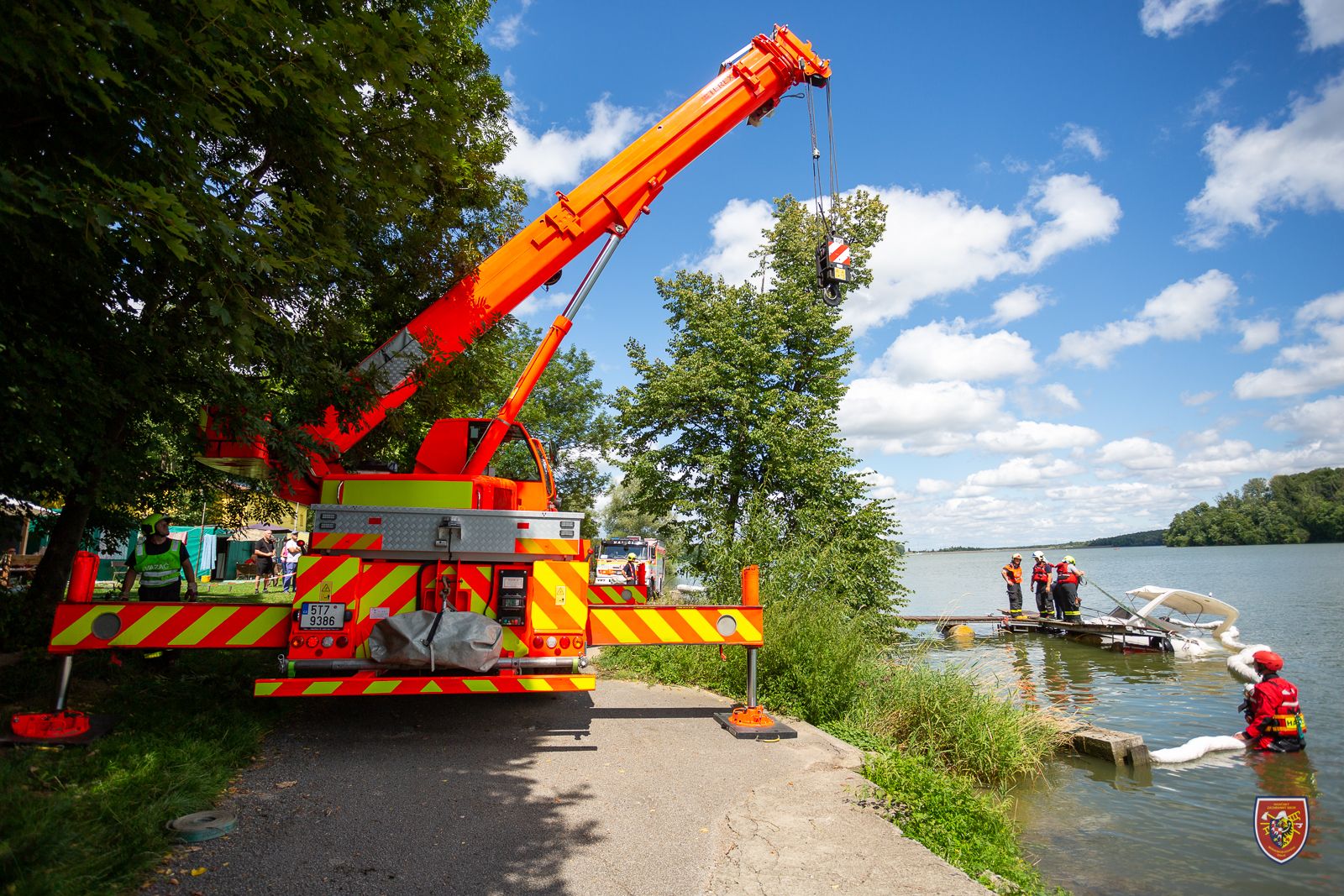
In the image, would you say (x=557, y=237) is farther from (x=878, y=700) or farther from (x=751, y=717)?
(x=878, y=700)

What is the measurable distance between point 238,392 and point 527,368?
3.74m

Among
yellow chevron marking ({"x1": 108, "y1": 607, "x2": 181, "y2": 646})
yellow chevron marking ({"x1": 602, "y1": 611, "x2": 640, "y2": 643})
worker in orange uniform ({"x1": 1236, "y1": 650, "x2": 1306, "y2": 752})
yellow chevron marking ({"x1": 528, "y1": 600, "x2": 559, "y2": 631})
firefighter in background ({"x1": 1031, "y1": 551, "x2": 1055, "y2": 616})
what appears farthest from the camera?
A: firefighter in background ({"x1": 1031, "y1": 551, "x2": 1055, "y2": 616})

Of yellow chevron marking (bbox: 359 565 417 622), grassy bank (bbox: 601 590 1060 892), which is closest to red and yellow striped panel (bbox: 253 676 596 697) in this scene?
yellow chevron marking (bbox: 359 565 417 622)

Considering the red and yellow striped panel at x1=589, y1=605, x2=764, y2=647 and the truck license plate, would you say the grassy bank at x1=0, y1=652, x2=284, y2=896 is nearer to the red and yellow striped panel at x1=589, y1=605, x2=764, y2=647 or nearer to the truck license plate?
the truck license plate

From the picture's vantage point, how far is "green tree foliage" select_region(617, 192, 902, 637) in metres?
17.0

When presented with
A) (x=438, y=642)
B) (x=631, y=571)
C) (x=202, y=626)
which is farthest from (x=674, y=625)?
(x=631, y=571)

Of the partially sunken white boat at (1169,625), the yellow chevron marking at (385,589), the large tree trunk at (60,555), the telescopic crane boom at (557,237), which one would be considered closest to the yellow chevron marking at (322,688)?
the yellow chevron marking at (385,589)

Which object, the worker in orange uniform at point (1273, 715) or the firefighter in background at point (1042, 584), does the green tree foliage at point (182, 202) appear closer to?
the worker in orange uniform at point (1273, 715)

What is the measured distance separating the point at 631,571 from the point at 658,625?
2130 centimetres

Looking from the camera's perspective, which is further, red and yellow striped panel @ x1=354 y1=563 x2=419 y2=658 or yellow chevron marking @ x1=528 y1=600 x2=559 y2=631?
yellow chevron marking @ x1=528 y1=600 x2=559 y2=631

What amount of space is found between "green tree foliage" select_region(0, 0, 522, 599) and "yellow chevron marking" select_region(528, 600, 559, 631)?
8.21 feet

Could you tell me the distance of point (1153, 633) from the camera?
17672 mm

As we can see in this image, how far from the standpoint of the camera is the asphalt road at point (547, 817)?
11.4ft

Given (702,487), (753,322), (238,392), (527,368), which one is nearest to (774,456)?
(702,487)
